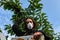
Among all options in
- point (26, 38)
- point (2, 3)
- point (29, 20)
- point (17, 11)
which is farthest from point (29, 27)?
point (2, 3)

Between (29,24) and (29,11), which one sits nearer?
(29,24)

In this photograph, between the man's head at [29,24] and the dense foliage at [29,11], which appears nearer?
the man's head at [29,24]

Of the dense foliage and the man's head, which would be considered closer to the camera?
the man's head

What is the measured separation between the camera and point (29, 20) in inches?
107

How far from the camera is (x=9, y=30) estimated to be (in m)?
4.68

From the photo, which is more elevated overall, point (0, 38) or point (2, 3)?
point (2, 3)

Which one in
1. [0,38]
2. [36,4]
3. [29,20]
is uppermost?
[36,4]

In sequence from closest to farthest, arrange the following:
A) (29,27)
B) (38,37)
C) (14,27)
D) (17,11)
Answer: (38,37)
(29,27)
(14,27)
(17,11)

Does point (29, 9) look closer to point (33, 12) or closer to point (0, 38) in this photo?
point (33, 12)

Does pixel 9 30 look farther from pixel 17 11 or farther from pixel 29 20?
pixel 29 20

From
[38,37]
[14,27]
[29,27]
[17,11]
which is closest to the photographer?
[38,37]

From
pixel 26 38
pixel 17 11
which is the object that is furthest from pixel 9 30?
pixel 26 38

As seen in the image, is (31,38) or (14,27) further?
(14,27)

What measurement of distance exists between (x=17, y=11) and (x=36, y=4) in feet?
1.43
